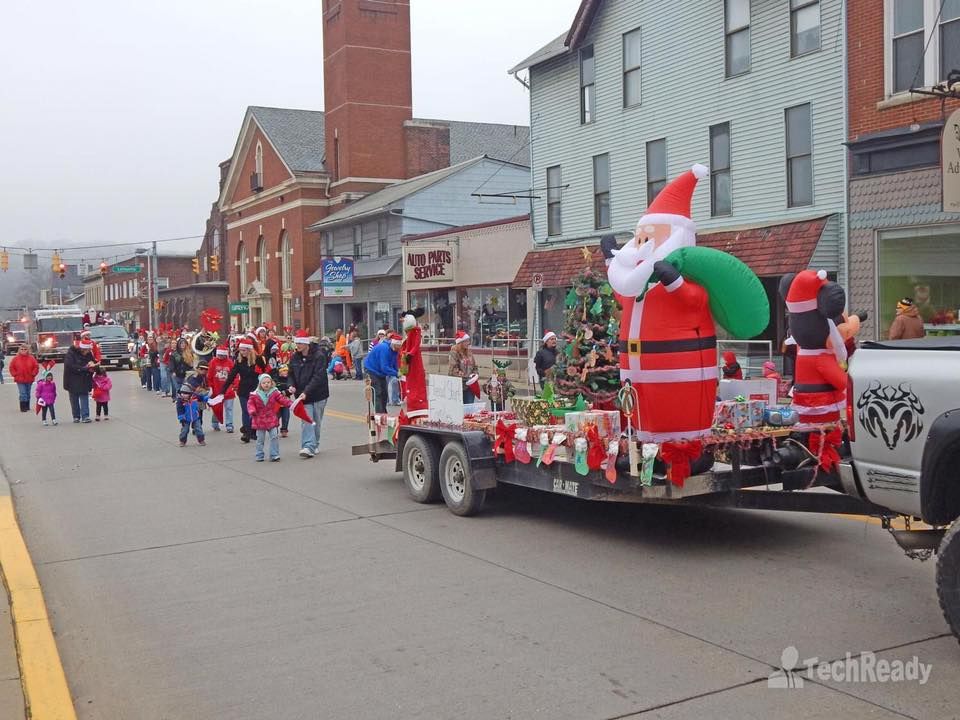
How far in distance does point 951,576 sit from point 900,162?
14.4m

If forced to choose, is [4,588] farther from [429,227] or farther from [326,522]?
[429,227]

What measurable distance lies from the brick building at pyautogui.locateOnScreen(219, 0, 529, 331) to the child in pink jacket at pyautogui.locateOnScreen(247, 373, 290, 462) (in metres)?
35.9

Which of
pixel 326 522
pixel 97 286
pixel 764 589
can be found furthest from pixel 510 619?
pixel 97 286

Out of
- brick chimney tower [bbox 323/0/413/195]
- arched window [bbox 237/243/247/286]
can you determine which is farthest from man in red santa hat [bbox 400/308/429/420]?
arched window [bbox 237/243/247/286]

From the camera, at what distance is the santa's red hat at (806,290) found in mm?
8462

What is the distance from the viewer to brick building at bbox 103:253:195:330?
3684 inches

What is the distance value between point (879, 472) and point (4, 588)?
6043 millimetres

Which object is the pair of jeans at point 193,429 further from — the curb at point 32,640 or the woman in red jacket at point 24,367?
the woman in red jacket at point 24,367

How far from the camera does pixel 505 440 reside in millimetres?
9039

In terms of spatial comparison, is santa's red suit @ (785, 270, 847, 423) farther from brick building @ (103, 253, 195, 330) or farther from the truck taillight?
brick building @ (103, 253, 195, 330)

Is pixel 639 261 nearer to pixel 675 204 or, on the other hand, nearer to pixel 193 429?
pixel 675 204

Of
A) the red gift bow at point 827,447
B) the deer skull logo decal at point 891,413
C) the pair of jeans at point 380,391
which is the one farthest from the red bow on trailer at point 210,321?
the deer skull logo decal at point 891,413

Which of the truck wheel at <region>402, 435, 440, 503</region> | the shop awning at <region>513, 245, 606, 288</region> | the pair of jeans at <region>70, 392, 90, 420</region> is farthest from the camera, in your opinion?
the shop awning at <region>513, 245, 606, 288</region>

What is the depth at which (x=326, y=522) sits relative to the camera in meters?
9.59
